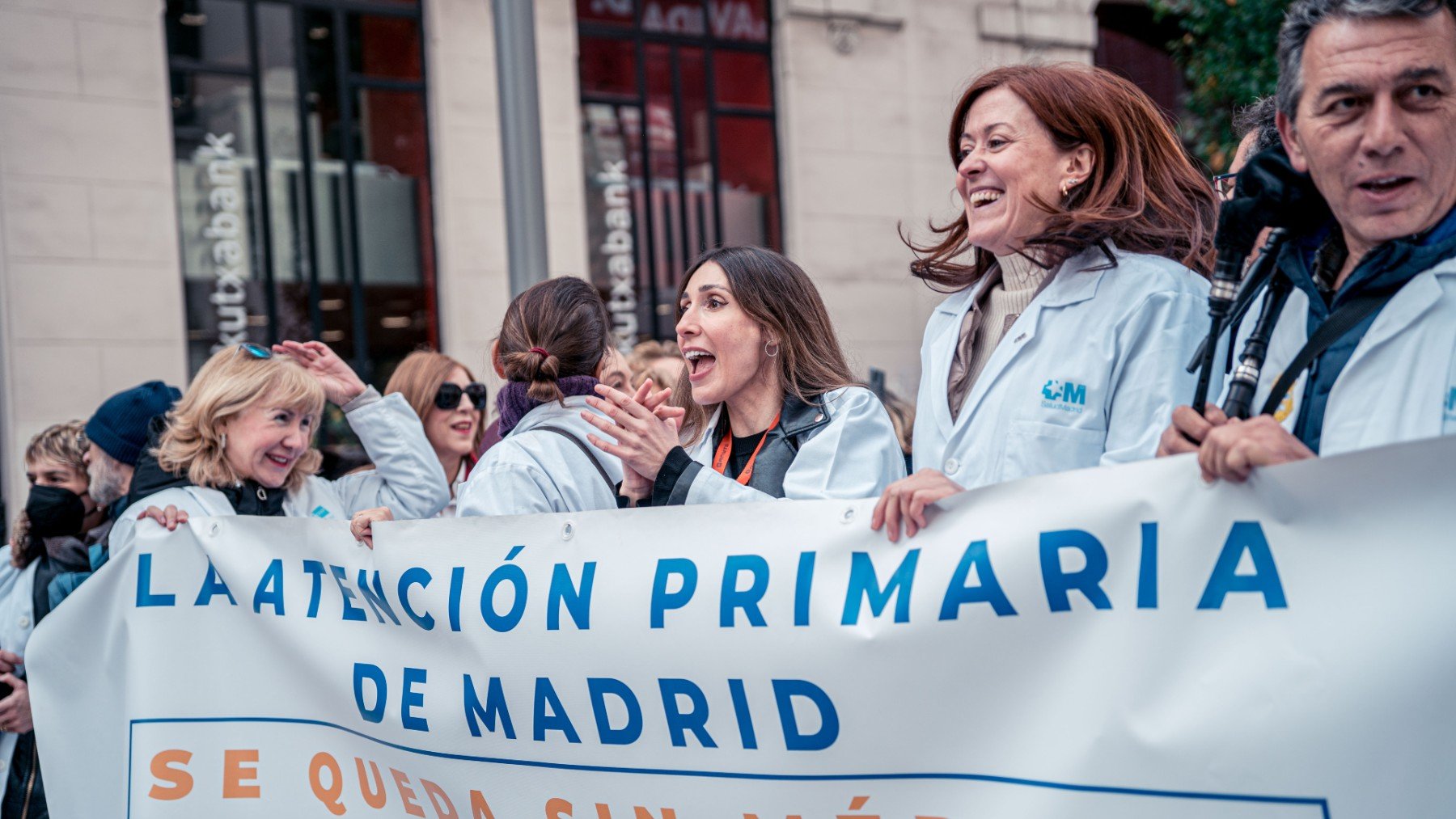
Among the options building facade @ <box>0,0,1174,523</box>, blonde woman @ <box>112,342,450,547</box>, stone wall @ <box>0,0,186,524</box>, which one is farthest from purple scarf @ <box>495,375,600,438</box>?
stone wall @ <box>0,0,186,524</box>

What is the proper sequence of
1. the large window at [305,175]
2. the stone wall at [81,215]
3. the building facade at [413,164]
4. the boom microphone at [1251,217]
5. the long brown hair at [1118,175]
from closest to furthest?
1. the boom microphone at [1251,217]
2. the long brown hair at [1118,175]
3. the stone wall at [81,215]
4. the building facade at [413,164]
5. the large window at [305,175]

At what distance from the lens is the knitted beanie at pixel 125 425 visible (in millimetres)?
4648

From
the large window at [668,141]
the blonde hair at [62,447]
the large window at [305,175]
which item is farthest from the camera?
the large window at [668,141]

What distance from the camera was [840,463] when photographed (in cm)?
322

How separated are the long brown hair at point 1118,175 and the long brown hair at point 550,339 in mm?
1367

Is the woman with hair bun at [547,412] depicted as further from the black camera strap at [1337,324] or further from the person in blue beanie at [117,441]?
the black camera strap at [1337,324]

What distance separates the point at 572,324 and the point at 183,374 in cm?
771

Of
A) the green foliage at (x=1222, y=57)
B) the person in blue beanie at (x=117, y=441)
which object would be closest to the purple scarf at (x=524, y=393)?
the person in blue beanie at (x=117, y=441)

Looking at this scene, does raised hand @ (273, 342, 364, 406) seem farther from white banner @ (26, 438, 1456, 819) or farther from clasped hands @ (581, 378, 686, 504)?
clasped hands @ (581, 378, 686, 504)

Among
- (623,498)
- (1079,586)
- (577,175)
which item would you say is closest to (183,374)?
(577,175)

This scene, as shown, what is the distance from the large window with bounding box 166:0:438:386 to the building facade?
2 cm

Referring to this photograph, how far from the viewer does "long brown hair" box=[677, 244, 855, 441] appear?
3475mm

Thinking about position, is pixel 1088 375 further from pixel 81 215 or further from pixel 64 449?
pixel 81 215

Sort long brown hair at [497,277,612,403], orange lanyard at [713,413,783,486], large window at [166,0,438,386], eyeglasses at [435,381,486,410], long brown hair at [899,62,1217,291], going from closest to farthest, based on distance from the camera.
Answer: long brown hair at [899,62,1217,291], orange lanyard at [713,413,783,486], long brown hair at [497,277,612,403], eyeglasses at [435,381,486,410], large window at [166,0,438,386]
